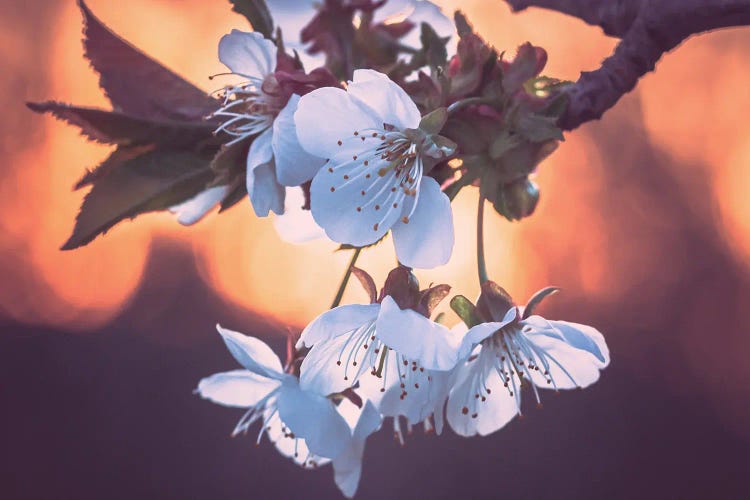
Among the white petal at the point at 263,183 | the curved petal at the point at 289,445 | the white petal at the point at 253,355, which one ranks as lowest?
the curved petal at the point at 289,445

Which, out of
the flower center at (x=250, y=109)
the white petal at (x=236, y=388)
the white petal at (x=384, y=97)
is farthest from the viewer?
the white petal at (x=236, y=388)

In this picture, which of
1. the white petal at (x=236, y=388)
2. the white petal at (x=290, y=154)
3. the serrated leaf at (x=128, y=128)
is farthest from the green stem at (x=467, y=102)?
the white petal at (x=236, y=388)

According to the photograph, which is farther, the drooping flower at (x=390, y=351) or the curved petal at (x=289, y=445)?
the curved petal at (x=289, y=445)

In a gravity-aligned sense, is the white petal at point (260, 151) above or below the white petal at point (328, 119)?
below

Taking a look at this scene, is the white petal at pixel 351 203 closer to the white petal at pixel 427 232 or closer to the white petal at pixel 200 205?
the white petal at pixel 427 232

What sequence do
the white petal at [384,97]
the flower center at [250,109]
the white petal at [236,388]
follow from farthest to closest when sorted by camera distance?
the white petal at [236,388]
the flower center at [250,109]
the white petal at [384,97]

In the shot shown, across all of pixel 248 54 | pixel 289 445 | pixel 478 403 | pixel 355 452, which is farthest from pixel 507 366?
pixel 248 54

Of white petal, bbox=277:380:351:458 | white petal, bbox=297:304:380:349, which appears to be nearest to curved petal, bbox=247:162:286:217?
white petal, bbox=297:304:380:349

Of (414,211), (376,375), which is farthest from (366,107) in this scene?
(376,375)
